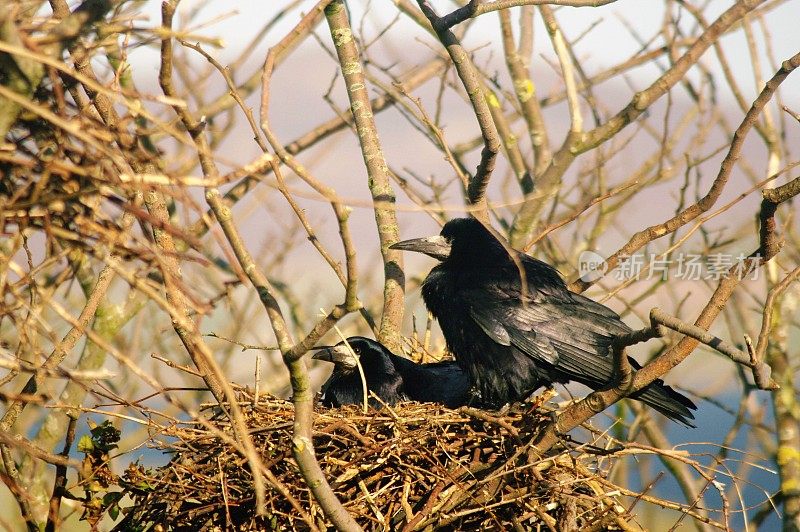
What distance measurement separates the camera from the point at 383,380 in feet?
17.4

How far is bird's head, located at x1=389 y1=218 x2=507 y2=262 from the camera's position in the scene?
5.67m

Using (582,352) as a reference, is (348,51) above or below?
above

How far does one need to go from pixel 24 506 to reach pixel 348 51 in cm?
340

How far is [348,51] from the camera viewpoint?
237 inches

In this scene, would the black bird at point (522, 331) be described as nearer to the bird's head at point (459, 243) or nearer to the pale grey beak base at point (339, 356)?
the bird's head at point (459, 243)

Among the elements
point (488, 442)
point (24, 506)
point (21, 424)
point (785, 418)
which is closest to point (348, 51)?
point (488, 442)

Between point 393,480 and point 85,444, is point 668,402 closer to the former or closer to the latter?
point 393,480

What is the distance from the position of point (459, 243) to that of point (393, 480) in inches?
83.9

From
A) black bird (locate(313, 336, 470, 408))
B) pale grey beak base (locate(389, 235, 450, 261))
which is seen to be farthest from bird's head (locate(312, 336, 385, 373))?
pale grey beak base (locate(389, 235, 450, 261))

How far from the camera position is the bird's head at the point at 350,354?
17.3 feet

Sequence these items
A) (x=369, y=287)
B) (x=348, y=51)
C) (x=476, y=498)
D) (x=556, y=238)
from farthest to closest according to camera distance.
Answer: (x=369, y=287), (x=556, y=238), (x=348, y=51), (x=476, y=498)

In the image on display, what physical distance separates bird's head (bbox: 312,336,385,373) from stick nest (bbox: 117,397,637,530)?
966 mm

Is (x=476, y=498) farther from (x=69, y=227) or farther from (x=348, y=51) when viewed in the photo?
(x=348, y=51)

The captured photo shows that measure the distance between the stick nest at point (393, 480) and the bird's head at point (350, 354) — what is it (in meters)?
0.97
